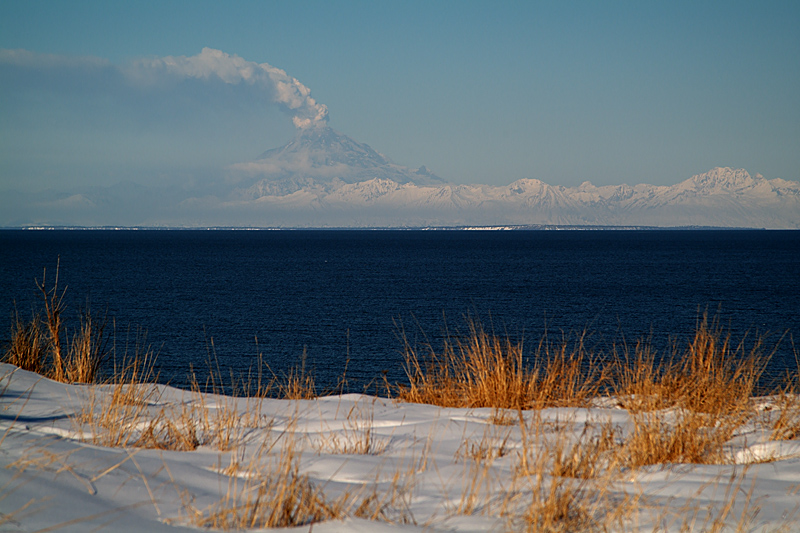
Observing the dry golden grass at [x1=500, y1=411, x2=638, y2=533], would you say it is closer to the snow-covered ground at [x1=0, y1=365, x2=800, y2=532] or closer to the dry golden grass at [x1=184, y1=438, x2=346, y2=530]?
the snow-covered ground at [x1=0, y1=365, x2=800, y2=532]

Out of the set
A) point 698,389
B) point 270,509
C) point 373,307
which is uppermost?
point 270,509

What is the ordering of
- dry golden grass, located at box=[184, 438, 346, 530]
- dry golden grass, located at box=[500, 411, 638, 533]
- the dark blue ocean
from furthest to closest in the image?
1. the dark blue ocean
2. dry golden grass, located at box=[500, 411, 638, 533]
3. dry golden grass, located at box=[184, 438, 346, 530]

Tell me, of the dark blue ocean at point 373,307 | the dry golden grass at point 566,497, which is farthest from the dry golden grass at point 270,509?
the dark blue ocean at point 373,307

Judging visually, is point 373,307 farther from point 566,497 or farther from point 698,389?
point 566,497

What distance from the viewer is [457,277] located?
60.2 meters

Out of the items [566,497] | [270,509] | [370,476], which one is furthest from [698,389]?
[270,509]

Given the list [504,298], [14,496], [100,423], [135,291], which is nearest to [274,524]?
[14,496]

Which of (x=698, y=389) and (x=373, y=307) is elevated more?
(x=698, y=389)

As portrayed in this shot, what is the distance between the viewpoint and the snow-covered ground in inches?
111

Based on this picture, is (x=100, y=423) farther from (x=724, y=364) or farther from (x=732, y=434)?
(x=724, y=364)

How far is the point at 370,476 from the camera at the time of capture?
361cm

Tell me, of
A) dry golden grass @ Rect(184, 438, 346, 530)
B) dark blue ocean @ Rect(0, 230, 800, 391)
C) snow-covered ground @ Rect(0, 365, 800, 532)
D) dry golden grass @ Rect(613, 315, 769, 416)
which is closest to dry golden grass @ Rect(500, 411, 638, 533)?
snow-covered ground @ Rect(0, 365, 800, 532)

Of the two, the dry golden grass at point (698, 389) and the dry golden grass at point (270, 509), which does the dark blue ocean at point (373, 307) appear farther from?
the dry golden grass at point (270, 509)

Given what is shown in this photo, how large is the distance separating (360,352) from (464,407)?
18358 mm
